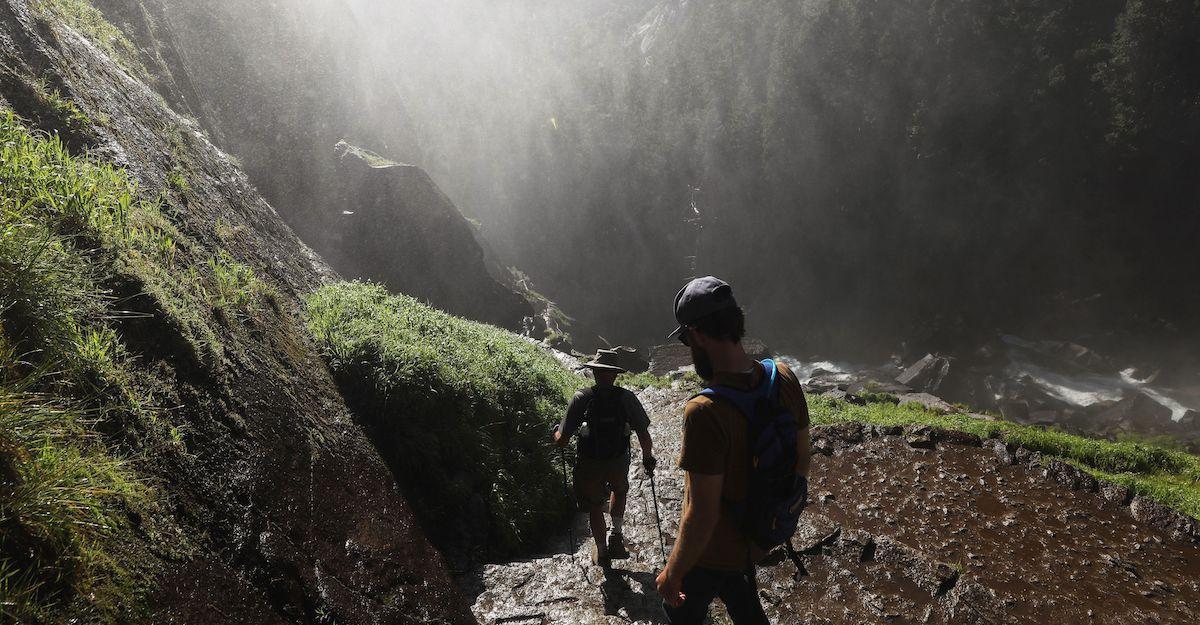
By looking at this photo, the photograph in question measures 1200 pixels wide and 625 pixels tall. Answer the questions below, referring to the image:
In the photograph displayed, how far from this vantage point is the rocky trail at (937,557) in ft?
16.8

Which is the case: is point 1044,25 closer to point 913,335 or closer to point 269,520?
point 913,335

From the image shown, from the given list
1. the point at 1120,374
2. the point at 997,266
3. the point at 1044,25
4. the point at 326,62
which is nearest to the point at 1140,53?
the point at 1044,25

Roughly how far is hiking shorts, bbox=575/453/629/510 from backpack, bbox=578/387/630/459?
0.13 meters

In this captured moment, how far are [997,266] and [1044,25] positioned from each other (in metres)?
15.1

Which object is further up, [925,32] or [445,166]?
[445,166]

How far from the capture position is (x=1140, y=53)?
28.5 metres

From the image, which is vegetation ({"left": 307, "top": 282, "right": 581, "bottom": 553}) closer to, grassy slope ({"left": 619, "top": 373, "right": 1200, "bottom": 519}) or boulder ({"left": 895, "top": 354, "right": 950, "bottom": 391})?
grassy slope ({"left": 619, "top": 373, "right": 1200, "bottom": 519})

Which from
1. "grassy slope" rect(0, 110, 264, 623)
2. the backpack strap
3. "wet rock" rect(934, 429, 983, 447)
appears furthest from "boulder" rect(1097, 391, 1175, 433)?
"grassy slope" rect(0, 110, 264, 623)

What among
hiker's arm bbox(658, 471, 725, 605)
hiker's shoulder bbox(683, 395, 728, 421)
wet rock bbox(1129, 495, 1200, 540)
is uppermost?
hiker's shoulder bbox(683, 395, 728, 421)

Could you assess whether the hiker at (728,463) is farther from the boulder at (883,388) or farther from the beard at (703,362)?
the boulder at (883,388)

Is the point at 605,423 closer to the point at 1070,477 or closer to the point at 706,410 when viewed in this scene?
the point at 706,410

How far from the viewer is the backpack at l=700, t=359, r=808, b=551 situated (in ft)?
7.70

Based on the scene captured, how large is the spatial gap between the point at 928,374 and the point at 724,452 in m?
27.8

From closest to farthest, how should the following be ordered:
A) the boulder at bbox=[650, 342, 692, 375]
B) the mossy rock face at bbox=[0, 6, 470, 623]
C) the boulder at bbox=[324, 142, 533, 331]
A: the mossy rock face at bbox=[0, 6, 470, 623]
the boulder at bbox=[324, 142, 533, 331]
the boulder at bbox=[650, 342, 692, 375]
